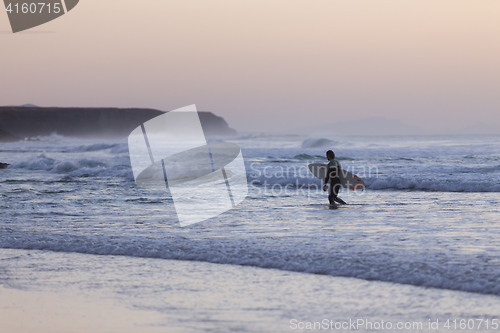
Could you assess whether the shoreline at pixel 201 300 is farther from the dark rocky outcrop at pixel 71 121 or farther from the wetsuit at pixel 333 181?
the dark rocky outcrop at pixel 71 121

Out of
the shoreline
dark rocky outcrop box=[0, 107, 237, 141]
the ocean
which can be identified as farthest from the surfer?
dark rocky outcrop box=[0, 107, 237, 141]

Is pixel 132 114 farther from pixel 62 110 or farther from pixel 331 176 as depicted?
pixel 331 176

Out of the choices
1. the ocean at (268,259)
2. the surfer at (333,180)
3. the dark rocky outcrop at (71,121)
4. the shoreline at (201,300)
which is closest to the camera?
the shoreline at (201,300)

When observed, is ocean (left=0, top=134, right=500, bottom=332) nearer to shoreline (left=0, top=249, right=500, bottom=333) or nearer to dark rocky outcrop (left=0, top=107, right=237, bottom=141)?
shoreline (left=0, top=249, right=500, bottom=333)

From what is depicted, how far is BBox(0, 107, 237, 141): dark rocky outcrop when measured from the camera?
118 metres

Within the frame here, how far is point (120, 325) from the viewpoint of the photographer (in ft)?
12.8

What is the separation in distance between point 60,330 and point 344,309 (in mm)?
2380

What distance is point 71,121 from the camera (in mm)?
120562

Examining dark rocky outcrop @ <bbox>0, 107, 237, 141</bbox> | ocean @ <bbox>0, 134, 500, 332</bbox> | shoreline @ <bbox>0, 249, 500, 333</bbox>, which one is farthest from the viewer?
dark rocky outcrop @ <bbox>0, 107, 237, 141</bbox>

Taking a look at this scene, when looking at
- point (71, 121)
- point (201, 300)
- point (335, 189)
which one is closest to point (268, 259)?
point (201, 300)

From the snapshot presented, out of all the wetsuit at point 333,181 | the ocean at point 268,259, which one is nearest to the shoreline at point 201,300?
the ocean at point 268,259

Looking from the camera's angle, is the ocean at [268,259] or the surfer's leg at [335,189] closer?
the ocean at [268,259]

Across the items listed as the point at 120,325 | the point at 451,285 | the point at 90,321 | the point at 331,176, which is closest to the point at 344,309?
the point at 451,285

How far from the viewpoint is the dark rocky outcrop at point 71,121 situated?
117812 mm
